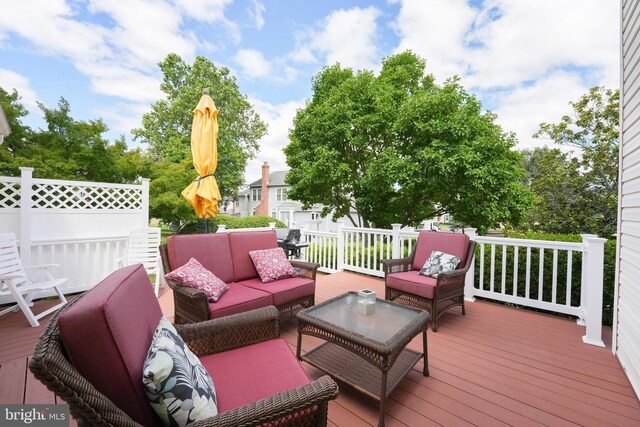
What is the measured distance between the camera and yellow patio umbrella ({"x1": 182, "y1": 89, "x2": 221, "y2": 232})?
139 inches

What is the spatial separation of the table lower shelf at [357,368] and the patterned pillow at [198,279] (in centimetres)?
111

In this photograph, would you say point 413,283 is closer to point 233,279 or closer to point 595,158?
point 233,279

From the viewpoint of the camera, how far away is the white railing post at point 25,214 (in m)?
3.97

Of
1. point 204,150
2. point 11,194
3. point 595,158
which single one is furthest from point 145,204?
point 595,158

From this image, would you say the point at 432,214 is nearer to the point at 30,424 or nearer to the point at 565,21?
the point at 565,21

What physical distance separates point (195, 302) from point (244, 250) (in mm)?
1078

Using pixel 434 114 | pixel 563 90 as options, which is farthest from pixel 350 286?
pixel 563 90

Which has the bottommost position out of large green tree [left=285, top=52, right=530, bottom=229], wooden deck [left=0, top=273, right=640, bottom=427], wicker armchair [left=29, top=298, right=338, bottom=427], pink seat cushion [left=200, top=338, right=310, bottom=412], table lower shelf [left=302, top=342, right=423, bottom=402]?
wooden deck [left=0, top=273, right=640, bottom=427]

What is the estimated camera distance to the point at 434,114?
25.1 ft

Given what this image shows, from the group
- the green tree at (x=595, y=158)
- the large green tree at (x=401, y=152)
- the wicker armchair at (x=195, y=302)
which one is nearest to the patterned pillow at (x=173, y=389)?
the wicker armchair at (x=195, y=302)

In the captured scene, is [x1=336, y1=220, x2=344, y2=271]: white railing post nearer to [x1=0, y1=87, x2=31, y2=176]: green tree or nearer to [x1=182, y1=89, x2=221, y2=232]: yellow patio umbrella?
[x1=182, y1=89, x2=221, y2=232]: yellow patio umbrella

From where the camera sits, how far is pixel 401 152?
27.2 ft

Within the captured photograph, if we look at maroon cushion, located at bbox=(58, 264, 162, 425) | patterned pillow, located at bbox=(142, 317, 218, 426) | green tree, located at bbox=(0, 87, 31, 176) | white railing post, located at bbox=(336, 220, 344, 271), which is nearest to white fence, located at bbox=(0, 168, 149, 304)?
white railing post, located at bbox=(336, 220, 344, 271)

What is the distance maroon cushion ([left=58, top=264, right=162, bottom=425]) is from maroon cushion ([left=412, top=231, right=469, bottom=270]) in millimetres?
3598
